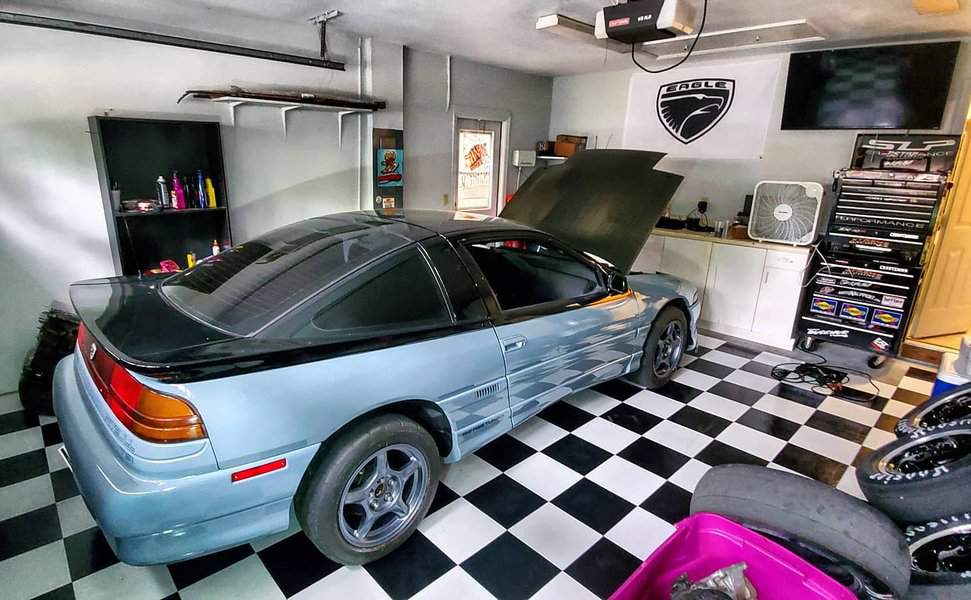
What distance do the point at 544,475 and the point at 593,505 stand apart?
0.92 feet

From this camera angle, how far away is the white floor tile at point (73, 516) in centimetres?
187

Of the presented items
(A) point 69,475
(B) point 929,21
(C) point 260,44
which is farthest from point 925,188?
(A) point 69,475

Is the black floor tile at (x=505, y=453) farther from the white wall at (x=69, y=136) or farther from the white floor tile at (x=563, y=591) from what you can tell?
the white wall at (x=69, y=136)

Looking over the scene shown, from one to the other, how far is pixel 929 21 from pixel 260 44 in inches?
184

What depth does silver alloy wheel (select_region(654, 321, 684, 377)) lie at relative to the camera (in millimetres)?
3178

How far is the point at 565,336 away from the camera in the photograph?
91.7 inches

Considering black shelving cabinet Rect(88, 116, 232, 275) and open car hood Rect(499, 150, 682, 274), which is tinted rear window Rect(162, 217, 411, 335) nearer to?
open car hood Rect(499, 150, 682, 274)

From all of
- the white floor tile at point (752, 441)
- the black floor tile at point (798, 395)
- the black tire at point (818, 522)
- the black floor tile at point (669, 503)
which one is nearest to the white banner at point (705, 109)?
the black floor tile at point (798, 395)

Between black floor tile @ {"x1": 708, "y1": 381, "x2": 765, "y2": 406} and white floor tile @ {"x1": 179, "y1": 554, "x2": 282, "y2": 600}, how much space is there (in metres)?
2.84

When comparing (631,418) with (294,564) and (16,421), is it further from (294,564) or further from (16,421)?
(16,421)

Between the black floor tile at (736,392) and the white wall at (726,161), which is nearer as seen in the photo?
the black floor tile at (736,392)

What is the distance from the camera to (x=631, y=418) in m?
2.84

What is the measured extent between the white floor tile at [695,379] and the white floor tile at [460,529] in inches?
79.3

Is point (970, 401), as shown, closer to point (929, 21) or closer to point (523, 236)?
point (523, 236)
